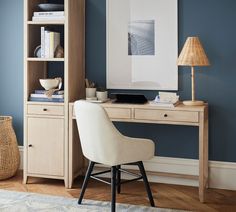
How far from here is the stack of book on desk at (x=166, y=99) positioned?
146 inches

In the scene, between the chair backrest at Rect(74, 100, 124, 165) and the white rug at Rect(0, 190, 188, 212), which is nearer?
the chair backrest at Rect(74, 100, 124, 165)

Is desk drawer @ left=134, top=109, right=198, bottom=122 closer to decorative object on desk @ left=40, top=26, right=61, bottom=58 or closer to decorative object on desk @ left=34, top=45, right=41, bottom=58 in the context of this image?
decorative object on desk @ left=40, top=26, right=61, bottom=58

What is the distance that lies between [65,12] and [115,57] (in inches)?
26.1

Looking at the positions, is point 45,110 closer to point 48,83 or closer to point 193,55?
point 48,83

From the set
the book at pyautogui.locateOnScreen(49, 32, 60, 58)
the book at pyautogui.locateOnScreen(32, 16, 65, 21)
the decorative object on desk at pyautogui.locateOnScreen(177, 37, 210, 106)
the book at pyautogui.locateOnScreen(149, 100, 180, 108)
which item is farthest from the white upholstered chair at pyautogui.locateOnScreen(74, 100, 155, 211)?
the book at pyautogui.locateOnScreen(32, 16, 65, 21)

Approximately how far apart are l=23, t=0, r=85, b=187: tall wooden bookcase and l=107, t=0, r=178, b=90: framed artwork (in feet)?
1.16

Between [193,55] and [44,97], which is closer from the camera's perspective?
[193,55]

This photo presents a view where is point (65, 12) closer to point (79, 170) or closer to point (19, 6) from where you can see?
point (19, 6)

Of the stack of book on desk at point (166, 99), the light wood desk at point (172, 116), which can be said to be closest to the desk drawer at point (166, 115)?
the light wood desk at point (172, 116)

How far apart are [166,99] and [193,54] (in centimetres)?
47

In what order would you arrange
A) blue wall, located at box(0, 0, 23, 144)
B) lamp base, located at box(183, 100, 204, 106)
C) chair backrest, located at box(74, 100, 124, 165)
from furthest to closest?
blue wall, located at box(0, 0, 23, 144) < lamp base, located at box(183, 100, 204, 106) < chair backrest, located at box(74, 100, 124, 165)

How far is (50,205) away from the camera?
11.5 feet

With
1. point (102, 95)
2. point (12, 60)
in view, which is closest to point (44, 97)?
point (102, 95)

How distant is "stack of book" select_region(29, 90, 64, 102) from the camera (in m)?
3.96
